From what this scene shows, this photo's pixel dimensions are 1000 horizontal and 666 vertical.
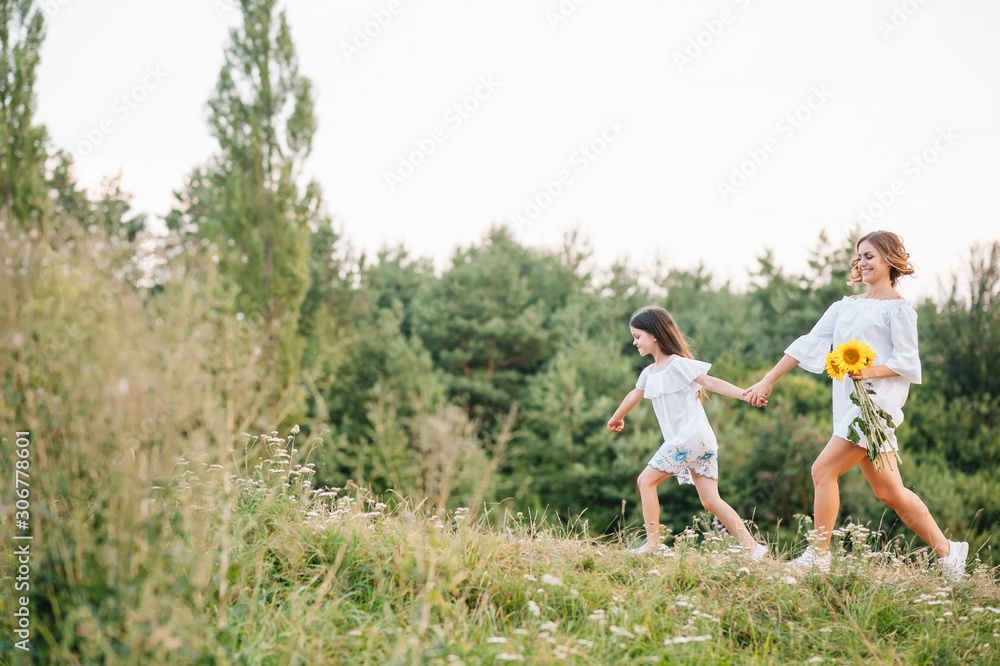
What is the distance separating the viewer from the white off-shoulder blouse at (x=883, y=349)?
4562 mm

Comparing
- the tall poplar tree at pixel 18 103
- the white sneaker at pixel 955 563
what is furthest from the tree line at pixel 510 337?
the white sneaker at pixel 955 563

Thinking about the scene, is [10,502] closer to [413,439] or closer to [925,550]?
[925,550]

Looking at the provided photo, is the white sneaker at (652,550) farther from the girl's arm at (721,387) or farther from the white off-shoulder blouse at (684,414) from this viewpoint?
the girl's arm at (721,387)

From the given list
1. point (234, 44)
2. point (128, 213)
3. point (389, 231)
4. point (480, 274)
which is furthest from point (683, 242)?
point (128, 213)

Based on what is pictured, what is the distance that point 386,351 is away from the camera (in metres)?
23.7

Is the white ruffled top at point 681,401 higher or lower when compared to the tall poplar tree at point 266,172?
lower

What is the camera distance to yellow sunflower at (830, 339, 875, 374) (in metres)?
4.43

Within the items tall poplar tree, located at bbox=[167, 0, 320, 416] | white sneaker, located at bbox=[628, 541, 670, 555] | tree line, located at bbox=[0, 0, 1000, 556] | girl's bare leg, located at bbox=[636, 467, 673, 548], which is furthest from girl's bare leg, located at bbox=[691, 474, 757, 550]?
tall poplar tree, located at bbox=[167, 0, 320, 416]

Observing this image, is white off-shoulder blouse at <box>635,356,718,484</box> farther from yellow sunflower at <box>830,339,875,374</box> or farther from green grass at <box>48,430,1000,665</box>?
yellow sunflower at <box>830,339,875,374</box>

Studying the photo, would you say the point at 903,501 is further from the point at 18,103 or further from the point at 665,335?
the point at 18,103

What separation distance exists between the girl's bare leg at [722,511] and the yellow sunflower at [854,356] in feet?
3.73

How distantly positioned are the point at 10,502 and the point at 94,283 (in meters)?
0.81

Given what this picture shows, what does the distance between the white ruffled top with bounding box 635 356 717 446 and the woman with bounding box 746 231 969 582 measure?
771mm

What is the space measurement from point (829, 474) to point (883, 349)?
2.80 ft
